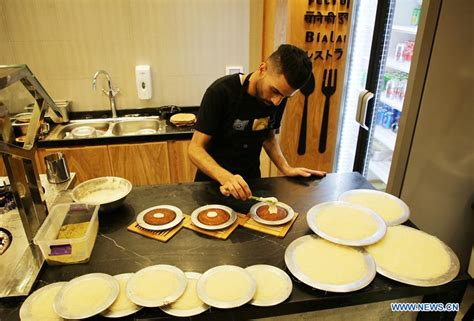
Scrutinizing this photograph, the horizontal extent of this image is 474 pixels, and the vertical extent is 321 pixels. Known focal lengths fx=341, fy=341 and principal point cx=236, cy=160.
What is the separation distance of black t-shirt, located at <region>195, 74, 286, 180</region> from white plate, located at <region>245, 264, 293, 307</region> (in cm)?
88

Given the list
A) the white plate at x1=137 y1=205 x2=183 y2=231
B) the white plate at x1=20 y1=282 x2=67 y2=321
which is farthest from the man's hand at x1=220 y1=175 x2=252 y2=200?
the white plate at x1=20 y1=282 x2=67 y2=321

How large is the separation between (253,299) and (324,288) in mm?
241

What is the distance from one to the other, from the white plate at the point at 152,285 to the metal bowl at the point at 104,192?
1.49 ft

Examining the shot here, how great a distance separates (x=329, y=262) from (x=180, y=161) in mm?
2067

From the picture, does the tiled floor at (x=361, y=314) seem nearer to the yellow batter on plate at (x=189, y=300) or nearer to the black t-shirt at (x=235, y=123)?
the yellow batter on plate at (x=189, y=300)

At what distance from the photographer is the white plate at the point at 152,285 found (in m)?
1.06

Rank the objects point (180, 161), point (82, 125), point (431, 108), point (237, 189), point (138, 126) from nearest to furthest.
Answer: point (237, 189) → point (431, 108) → point (180, 161) → point (82, 125) → point (138, 126)

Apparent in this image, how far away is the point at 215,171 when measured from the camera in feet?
5.72

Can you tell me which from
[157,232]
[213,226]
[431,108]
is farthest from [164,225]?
[431,108]

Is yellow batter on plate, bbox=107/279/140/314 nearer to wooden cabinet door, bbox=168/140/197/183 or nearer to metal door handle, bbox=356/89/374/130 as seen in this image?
wooden cabinet door, bbox=168/140/197/183

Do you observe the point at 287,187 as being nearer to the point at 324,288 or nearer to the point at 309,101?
the point at 324,288

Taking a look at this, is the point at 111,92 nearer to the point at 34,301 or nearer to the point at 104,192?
the point at 104,192

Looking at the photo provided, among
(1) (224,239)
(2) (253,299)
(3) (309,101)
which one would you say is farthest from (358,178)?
(3) (309,101)

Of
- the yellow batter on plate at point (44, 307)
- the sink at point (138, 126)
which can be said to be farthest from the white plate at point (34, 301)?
the sink at point (138, 126)
